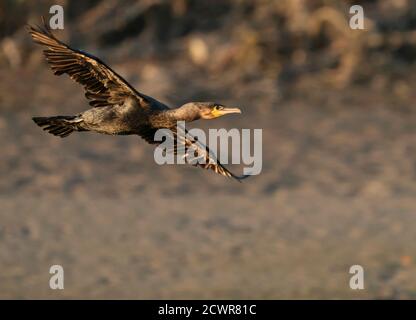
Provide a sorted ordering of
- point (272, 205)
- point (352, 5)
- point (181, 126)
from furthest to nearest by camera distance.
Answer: point (352, 5), point (272, 205), point (181, 126)

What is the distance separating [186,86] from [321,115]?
1.99 meters

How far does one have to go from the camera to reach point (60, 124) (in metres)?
5.37

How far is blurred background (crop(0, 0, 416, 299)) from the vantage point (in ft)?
47.3

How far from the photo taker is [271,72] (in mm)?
17688

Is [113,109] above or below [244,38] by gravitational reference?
below

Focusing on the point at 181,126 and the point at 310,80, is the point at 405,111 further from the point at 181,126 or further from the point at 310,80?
the point at 181,126

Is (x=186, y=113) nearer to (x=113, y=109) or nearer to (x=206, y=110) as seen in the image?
(x=206, y=110)

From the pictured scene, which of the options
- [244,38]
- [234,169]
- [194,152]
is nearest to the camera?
[194,152]

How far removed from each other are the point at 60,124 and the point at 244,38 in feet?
40.8

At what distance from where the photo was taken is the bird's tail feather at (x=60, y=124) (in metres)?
5.29

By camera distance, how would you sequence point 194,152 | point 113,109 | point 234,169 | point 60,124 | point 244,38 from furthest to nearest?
1. point 244,38
2. point 234,169
3. point 194,152
4. point 60,124
5. point 113,109

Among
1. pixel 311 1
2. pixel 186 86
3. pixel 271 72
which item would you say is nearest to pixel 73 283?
pixel 186 86

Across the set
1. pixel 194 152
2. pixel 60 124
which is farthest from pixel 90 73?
Result: pixel 194 152

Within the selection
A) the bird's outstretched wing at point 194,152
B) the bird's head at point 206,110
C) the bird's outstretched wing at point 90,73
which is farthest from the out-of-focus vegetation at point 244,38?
the bird's head at point 206,110
